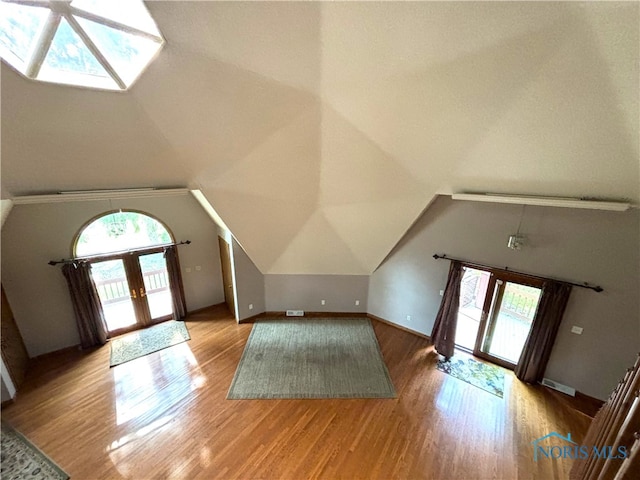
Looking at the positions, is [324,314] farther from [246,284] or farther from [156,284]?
[156,284]

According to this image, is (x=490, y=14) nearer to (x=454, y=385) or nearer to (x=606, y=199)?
(x=606, y=199)

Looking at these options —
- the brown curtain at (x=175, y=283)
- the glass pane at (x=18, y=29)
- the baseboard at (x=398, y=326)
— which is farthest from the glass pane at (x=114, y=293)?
the baseboard at (x=398, y=326)

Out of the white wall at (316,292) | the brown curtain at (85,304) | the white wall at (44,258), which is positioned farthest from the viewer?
the white wall at (316,292)

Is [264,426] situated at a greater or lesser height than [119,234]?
lesser

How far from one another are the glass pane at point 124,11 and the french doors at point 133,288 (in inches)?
180

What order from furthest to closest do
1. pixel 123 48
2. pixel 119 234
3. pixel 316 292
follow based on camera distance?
1. pixel 316 292
2. pixel 119 234
3. pixel 123 48

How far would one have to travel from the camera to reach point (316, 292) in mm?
6238

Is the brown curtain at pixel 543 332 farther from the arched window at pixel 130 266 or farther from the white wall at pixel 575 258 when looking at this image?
the arched window at pixel 130 266

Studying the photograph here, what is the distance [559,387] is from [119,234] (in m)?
8.21

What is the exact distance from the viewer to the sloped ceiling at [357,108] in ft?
5.32

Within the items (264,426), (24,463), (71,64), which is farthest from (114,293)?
(71,64)

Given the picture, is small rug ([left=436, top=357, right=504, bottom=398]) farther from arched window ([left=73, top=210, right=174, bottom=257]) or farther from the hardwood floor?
arched window ([left=73, top=210, right=174, bottom=257])

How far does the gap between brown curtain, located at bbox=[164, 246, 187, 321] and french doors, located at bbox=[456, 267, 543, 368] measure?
228 inches

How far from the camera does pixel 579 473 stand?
2766 mm
